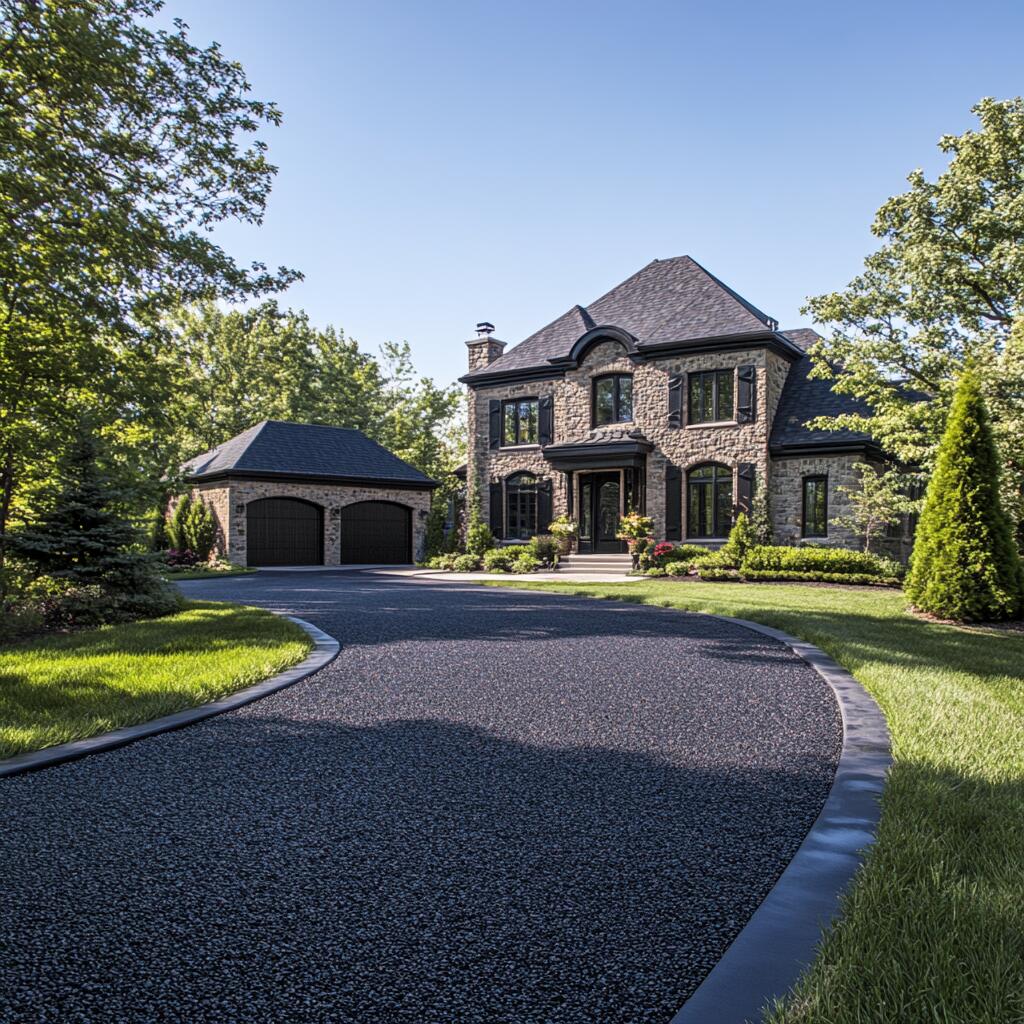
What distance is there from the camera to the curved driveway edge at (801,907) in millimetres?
1964

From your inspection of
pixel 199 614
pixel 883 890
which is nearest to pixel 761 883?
pixel 883 890

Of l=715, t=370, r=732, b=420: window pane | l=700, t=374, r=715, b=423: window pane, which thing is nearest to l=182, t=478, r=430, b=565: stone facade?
l=700, t=374, r=715, b=423: window pane

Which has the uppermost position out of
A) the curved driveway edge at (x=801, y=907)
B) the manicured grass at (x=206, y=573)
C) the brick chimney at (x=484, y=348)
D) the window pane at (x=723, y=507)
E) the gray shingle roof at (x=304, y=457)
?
the brick chimney at (x=484, y=348)

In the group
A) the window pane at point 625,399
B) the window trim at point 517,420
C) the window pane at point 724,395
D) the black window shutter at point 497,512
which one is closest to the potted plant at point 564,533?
the black window shutter at point 497,512

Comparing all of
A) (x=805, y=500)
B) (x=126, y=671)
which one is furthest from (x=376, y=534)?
(x=126, y=671)

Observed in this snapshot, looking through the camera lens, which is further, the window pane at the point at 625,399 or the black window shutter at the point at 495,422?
the black window shutter at the point at 495,422

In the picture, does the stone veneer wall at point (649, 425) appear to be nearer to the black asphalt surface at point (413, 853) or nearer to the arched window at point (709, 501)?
the arched window at point (709, 501)

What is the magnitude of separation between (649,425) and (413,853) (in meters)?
20.1

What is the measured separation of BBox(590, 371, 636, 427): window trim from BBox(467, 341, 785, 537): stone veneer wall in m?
0.13

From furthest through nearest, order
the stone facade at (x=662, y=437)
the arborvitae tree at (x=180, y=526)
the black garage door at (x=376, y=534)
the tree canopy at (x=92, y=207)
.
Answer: the black garage door at (x=376, y=534)
the arborvitae tree at (x=180, y=526)
the stone facade at (x=662, y=437)
the tree canopy at (x=92, y=207)

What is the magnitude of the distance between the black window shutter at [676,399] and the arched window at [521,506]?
188 inches

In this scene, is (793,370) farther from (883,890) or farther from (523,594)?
(883,890)

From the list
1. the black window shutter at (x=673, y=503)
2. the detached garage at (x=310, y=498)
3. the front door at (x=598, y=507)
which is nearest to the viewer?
the black window shutter at (x=673, y=503)

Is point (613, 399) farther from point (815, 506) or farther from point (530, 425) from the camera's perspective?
point (815, 506)
